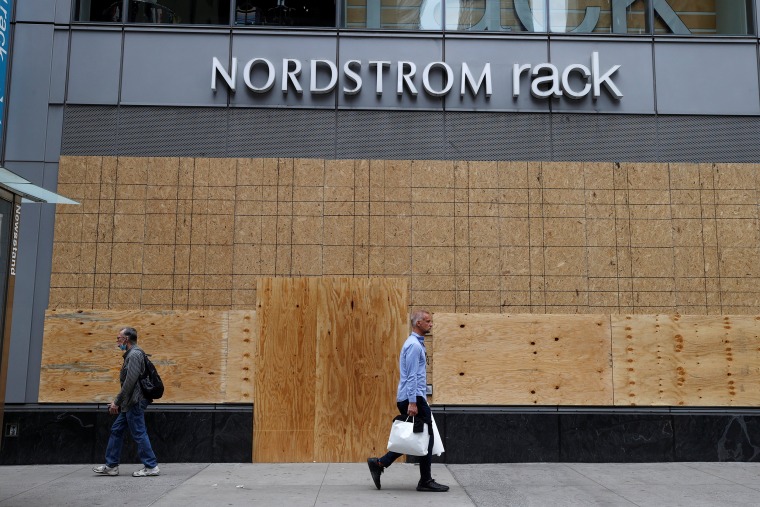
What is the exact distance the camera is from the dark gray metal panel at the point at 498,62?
11.0m

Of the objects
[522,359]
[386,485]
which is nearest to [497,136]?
[522,359]

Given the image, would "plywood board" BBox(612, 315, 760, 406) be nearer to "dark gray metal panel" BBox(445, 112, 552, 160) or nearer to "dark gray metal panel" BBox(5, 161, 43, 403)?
"dark gray metal panel" BBox(445, 112, 552, 160)

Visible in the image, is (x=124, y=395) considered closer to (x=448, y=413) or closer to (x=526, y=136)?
(x=448, y=413)

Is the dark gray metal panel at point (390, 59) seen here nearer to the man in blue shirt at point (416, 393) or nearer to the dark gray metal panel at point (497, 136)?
the dark gray metal panel at point (497, 136)

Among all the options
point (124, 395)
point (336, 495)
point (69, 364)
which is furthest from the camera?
point (69, 364)

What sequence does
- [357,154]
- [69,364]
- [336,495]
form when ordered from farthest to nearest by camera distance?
[357,154] → [69,364] → [336,495]

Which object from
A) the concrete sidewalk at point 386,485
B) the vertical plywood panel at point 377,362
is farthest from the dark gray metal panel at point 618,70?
the concrete sidewalk at point 386,485

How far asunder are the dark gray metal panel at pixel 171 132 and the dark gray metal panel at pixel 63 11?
5.05 ft

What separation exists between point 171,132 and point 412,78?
138 inches

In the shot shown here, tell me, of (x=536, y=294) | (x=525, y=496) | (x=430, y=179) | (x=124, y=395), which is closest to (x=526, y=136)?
(x=430, y=179)

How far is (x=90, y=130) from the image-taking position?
1077 centimetres

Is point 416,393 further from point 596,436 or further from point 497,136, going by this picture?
point 497,136

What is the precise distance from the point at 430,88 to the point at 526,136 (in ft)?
5.03

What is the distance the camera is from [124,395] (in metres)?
8.93
